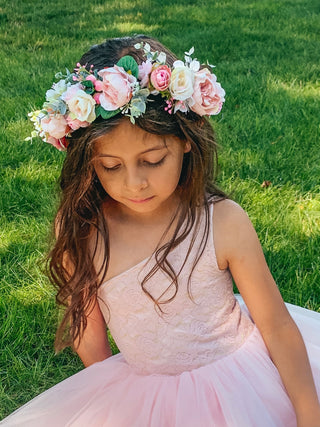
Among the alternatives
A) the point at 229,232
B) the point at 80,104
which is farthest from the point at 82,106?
the point at 229,232

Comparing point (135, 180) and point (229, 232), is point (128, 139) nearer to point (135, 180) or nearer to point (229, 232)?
point (135, 180)

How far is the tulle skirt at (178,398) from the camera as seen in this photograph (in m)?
1.93

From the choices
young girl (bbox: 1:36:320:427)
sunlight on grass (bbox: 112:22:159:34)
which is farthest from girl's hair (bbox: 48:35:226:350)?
sunlight on grass (bbox: 112:22:159:34)

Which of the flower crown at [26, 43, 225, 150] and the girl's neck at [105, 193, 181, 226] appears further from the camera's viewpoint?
the girl's neck at [105, 193, 181, 226]

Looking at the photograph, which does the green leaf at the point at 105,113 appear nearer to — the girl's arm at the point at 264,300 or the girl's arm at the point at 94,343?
the girl's arm at the point at 264,300

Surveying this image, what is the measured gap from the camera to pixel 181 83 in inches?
71.1

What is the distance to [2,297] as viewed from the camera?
9.76 feet

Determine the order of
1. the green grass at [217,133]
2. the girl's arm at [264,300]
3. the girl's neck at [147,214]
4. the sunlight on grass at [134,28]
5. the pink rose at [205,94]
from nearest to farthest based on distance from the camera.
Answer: the pink rose at [205,94], the girl's arm at [264,300], the girl's neck at [147,214], the green grass at [217,133], the sunlight on grass at [134,28]

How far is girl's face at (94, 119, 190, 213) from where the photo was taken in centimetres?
180

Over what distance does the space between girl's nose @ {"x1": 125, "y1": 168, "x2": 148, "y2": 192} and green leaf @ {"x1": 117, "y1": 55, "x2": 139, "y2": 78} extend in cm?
27

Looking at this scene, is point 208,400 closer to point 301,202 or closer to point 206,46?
point 301,202

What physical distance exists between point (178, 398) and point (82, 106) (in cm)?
94

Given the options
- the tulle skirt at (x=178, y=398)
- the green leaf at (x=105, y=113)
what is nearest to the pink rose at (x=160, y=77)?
the green leaf at (x=105, y=113)

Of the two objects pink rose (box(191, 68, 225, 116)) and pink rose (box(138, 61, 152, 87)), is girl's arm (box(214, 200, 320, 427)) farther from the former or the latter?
pink rose (box(138, 61, 152, 87))
